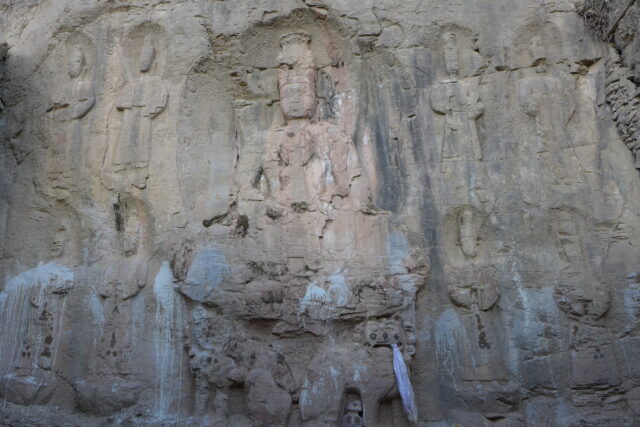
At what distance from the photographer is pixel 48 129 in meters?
8.86

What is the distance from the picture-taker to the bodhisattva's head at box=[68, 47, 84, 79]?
8945 millimetres

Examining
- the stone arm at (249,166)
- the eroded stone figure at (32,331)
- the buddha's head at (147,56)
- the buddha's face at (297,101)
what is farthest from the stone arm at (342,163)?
the eroded stone figure at (32,331)

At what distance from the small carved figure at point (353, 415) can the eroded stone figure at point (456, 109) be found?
3149 millimetres

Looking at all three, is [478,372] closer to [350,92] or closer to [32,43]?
[350,92]

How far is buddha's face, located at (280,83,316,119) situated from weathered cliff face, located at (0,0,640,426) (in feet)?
0.13

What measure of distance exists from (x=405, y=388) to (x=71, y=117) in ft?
17.8

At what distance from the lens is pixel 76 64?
352 inches

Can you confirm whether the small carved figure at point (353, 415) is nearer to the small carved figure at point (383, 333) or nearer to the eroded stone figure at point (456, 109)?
the small carved figure at point (383, 333)

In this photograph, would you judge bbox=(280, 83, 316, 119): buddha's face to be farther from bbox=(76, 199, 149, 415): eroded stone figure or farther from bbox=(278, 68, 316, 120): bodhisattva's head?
bbox=(76, 199, 149, 415): eroded stone figure

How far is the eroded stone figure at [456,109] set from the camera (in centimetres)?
830

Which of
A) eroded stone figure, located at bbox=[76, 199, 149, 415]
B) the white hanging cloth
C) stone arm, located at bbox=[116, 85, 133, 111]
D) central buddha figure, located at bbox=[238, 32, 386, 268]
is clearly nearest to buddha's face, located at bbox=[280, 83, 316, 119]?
central buddha figure, located at bbox=[238, 32, 386, 268]

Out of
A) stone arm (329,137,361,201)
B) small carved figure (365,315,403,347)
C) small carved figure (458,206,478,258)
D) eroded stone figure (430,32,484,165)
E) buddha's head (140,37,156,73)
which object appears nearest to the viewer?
small carved figure (365,315,403,347)

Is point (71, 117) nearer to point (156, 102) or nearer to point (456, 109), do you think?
point (156, 102)

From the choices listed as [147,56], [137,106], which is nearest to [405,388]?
[137,106]
